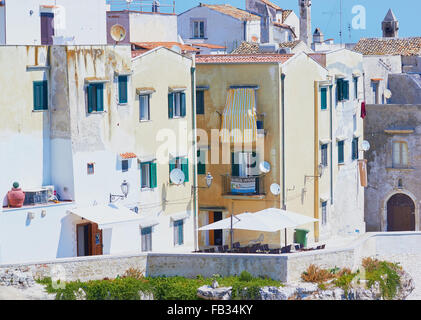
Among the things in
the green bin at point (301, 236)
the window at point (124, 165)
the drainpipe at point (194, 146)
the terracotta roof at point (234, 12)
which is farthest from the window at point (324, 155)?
the terracotta roof at point (234, 12)

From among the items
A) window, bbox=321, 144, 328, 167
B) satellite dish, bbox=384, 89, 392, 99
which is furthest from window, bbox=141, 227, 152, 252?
satellite dish, bbox=384, 89, 392, 99

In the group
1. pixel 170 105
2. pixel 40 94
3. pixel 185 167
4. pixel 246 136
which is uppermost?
pixel 40 94

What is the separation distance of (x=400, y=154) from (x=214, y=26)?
1768cm

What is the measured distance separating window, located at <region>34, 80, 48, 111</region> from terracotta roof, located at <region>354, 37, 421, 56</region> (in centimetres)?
3618

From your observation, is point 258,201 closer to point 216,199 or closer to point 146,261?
point 216,199

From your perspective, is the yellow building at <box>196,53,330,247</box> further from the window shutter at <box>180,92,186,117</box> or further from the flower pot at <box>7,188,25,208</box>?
the flower pot at <box>7,188,25,208</box>

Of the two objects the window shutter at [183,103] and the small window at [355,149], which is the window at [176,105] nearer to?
the window shutter at [183,103]

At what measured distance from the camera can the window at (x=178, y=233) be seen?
153ft

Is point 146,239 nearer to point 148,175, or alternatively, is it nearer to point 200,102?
point 148,175

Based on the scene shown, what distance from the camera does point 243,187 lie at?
50094 mm

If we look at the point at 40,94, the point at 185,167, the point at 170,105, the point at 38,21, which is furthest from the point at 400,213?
the point at 40,94

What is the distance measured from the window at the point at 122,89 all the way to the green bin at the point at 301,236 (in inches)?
434

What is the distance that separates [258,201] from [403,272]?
6.63 meters

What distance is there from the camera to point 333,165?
181 ft
